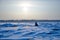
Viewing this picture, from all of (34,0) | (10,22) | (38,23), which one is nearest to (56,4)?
(34,0)

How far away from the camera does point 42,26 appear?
52.2 inches

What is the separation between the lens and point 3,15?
147 cm

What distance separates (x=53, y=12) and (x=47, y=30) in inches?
17.4

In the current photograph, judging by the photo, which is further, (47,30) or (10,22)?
(10,22)

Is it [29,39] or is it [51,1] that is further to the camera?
[51,1]

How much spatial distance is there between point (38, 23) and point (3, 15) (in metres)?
0.52

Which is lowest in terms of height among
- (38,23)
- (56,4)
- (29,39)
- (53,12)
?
(29,39)

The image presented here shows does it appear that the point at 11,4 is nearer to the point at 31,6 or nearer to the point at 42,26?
the point at 31,6

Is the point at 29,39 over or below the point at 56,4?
below

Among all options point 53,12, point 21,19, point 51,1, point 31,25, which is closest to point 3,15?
point 21,19

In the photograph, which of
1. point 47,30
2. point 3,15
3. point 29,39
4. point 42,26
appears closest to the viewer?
point 29,39

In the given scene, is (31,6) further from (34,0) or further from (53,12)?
(53,12)

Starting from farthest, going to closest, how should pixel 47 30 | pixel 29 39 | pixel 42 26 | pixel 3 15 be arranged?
pixel 3 15
pixel 42 26
pixel 47 30
pixel 29 39

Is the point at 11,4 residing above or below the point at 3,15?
above
